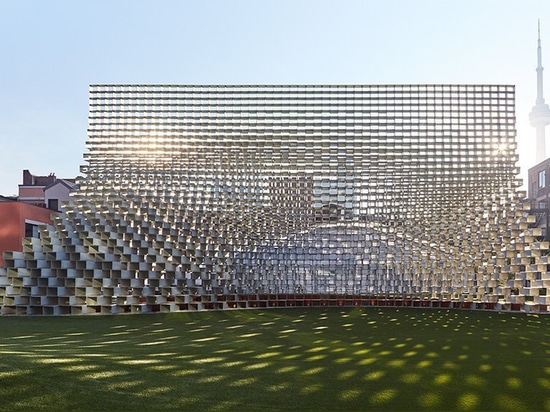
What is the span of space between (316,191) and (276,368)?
8.83 meters

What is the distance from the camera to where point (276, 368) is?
4570 millimetres

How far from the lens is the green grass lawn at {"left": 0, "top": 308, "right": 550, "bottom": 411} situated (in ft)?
11.5

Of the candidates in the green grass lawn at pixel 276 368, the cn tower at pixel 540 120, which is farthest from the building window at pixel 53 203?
the cn tower at pixel 540 120

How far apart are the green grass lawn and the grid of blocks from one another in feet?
14.1

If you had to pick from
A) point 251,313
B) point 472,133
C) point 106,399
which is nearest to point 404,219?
point 472,133

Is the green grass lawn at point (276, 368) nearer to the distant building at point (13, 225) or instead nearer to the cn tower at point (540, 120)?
the distant building at point (13, 225)

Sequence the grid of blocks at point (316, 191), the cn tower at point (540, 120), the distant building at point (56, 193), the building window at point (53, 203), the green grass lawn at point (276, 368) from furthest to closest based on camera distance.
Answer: the cn tower at point (540, 120), the distant building at point (56, 193), the building window at point (53, 203), the grid of blocks at point (316, 191), the green grass lawn at point (276, 368)

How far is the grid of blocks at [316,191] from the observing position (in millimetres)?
12359

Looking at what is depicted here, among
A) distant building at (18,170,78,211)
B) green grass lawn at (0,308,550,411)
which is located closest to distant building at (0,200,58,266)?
green grass lawn at (0,308,550,411)

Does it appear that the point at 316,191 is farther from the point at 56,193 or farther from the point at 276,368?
the point at 56,193

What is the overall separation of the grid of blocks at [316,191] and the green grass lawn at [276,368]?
4.30m

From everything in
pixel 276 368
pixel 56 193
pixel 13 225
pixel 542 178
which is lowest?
pixel 276 368

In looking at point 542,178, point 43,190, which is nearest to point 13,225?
point 43,190

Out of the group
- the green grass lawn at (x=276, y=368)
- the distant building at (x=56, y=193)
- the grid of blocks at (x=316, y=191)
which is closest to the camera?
the green grass lawn at (x=276, y=368)
